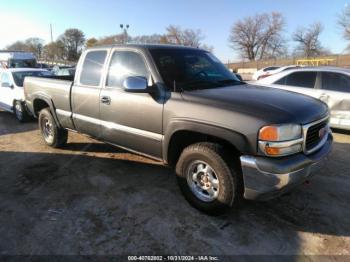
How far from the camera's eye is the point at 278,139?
10.1 ft

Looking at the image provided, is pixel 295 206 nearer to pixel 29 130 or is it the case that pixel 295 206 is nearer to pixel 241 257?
pixel 241 257

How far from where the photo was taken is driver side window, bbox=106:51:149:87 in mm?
4242

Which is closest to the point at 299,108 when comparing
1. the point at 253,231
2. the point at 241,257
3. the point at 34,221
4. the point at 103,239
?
the point at 253,231

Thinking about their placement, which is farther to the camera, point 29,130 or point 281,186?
point 29,130

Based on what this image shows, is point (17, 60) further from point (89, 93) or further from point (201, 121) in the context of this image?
point (201, 121)

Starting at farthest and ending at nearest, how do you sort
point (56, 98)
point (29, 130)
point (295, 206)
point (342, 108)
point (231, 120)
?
point (29, 130) → point (342, 108) → point (56, 98) → point (295, 206) → point (231, 120)

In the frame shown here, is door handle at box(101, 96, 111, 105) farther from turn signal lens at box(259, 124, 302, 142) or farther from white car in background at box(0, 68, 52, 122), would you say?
white car in background at box(0, 68, 52, 122)

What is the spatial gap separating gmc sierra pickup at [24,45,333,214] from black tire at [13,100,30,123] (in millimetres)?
4542

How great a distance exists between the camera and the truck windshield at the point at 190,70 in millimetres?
4051

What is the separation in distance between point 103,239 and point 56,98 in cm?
332

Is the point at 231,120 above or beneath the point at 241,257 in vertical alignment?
above

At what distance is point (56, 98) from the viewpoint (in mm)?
5777

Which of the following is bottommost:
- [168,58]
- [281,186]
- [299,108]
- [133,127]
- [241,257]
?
[241,257]

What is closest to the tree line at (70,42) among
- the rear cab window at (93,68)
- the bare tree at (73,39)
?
the bare tree at (73,39)
